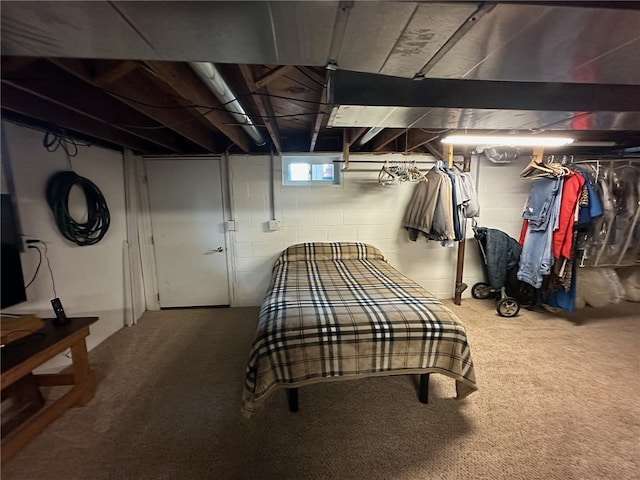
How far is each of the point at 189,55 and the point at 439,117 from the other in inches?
62.5

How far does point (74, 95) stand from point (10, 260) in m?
1.19

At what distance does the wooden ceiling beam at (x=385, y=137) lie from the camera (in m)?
2.88

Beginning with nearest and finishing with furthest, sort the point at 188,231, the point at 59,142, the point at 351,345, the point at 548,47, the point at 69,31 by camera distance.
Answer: the point at 69,31 → the point at 548,47 → the point at 351,345 → the point at 59,142 → the point at 188,231

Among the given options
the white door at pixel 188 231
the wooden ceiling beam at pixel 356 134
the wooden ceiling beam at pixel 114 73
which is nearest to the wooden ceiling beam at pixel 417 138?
the wooden ceiling beam at pixel 356 134

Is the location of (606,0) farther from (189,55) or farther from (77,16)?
(77,16)

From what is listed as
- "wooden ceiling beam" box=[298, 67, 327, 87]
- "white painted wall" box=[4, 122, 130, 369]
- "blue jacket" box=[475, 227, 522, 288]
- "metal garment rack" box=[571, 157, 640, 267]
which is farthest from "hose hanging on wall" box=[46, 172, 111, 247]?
"metal garment rack" box=[571, 157, 640, 267]

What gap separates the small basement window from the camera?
12.5 feet

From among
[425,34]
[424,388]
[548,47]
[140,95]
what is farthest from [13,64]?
[424,388]

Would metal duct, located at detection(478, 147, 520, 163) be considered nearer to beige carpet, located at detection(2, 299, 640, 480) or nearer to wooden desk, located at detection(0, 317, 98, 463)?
beige carpet, located at detection(2, 299, 640, 480)

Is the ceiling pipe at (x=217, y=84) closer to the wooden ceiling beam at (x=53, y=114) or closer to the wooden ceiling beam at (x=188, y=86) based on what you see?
the wooden ceiling beam at (x=188, y=86)

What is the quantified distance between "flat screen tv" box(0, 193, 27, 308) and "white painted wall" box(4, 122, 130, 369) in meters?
0.31

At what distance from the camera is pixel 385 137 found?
129 inches

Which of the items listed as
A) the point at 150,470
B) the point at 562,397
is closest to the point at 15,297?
the point at 150,470

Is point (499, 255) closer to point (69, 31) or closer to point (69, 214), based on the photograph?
point (69, 31)
